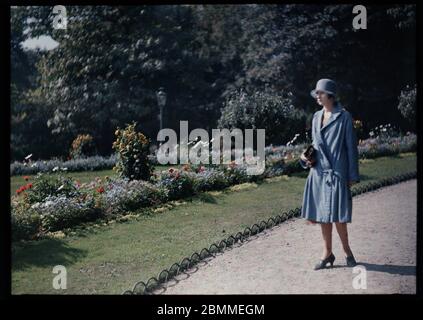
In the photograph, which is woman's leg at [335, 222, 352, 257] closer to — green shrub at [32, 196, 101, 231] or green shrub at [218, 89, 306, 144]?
green shrub at [32, 196, 101, 231]

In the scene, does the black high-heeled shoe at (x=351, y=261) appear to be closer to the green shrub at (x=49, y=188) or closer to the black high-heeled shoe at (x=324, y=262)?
the black high-heeled shoe at (x=324, y=262)

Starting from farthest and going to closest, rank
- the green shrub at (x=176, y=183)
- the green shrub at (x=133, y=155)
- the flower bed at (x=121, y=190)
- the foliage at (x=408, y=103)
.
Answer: the green shrub at (x=133, y=155) → the green shrub at (x=176, y=183) → the foliage at (x=408, y=103) → the flower bed at (x=121, y=190)

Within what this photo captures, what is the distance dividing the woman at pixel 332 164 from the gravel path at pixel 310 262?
0.29 m

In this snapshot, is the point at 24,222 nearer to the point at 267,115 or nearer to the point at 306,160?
the point at 306,160

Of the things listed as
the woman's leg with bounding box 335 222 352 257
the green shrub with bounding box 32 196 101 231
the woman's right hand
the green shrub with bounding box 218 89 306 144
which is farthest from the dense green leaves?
the woman's leg with bounding box 335 222 352 257

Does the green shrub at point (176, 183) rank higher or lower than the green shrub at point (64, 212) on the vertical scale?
higher

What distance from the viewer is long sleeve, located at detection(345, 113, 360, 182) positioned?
16.6ft

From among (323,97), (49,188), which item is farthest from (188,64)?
(323,97)

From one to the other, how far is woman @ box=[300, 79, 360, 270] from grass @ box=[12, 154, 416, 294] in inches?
63.3

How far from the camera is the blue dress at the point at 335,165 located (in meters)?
5.08

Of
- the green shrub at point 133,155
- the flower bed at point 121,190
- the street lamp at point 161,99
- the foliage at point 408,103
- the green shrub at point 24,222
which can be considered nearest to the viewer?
the green shrub at point 24,222

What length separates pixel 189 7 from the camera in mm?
10875

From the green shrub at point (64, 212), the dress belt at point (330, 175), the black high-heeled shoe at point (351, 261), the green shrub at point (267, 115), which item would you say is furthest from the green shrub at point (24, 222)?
the green shrub at point (267, 115)

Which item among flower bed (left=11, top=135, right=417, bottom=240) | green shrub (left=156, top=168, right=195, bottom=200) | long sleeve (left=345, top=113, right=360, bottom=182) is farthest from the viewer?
green shrub (left=156, top=168, right=195, bottom=200)
